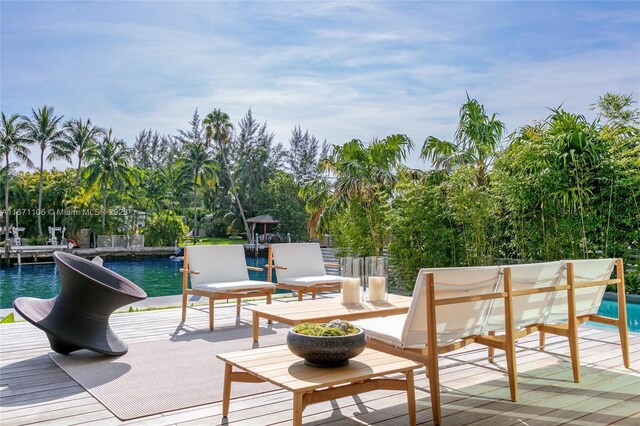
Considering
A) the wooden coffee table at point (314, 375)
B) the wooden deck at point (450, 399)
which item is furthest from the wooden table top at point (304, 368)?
the wooden deck at point (450, 399)

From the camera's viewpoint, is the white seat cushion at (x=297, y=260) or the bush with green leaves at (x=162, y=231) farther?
the bush with green leaves at (x=162, y=231)

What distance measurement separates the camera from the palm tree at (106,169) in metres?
28.8

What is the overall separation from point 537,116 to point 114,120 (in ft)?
98.1

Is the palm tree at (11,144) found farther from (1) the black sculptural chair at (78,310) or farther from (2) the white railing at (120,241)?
(1) the black sculptural chair at (78,310)

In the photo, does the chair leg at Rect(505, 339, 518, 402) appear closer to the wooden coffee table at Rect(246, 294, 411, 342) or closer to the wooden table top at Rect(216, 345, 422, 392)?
the wooden table top at Rect(216, 345, 422, 392)

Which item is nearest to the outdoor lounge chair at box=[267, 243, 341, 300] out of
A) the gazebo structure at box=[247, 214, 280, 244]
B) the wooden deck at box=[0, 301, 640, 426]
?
the wooden deck at box=[0, 301, 640, 426]

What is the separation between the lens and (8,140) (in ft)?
88.6

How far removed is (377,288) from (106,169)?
28.3 metres

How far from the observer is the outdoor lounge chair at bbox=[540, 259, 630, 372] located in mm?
3152

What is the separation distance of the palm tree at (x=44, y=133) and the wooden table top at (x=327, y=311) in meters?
28.4

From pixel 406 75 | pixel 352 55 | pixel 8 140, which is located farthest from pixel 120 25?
pixel 8 140

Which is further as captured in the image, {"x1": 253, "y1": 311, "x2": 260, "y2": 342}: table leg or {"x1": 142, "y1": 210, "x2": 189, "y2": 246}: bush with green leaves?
{"x1": 142, "y1": 210, "x2": 189, "y2": 246}: bush with green leaves

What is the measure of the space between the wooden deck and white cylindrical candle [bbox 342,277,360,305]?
2.11 feet

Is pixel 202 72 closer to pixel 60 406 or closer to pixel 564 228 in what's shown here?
pixel 564 228
